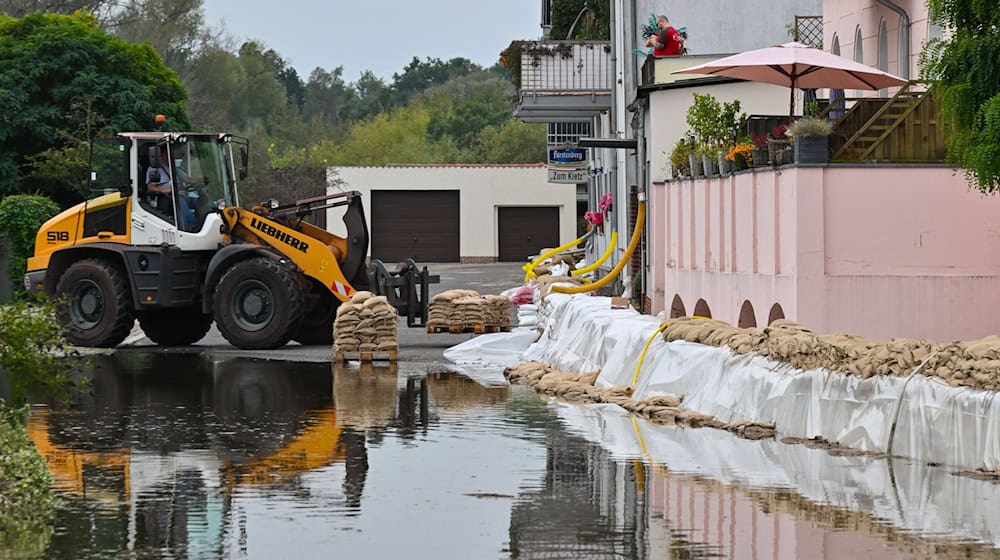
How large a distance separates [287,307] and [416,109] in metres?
92.6

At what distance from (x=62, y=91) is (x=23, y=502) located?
39.6 meters

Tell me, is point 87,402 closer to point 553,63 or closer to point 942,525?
point 942,525

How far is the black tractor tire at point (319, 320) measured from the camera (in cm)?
2759

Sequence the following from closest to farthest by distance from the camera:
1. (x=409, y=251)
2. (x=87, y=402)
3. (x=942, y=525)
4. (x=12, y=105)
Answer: (x=942, y=525), (x=87, y=402), (x=12, y=105), (x=409, y=251)

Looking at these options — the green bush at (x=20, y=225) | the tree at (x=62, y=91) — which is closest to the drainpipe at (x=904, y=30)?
the green bush at (x=20, y=225)

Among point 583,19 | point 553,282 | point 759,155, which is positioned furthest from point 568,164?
point 759,155

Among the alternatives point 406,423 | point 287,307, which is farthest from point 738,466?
point 287,307

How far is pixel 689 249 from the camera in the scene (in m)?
23.4

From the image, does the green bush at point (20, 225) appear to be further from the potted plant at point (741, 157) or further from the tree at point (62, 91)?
the potted plant at point (741, 157)

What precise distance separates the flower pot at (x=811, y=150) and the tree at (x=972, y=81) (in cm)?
173

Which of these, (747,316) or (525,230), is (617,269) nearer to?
(747,316)

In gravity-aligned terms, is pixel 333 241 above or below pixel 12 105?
below

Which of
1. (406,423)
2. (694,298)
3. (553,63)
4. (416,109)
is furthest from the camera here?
(416,109)

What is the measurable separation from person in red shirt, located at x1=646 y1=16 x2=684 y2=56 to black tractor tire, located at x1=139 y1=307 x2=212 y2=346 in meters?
8.47
